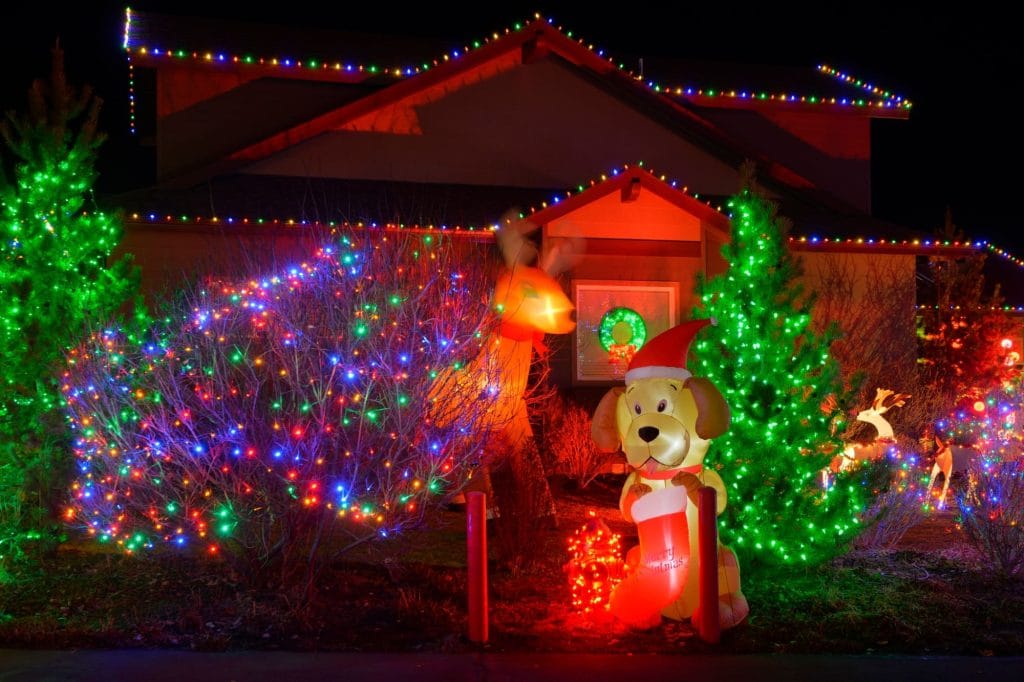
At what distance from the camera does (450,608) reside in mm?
7125

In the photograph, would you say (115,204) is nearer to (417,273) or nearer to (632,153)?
(417,273)

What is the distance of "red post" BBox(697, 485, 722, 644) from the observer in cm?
636

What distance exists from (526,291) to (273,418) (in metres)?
2.97

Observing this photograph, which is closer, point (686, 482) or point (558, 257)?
point (686, 482)

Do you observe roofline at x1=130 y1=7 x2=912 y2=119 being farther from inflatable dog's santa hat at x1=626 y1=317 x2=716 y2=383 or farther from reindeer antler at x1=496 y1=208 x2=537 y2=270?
inflatable dog's santa hat at x1=626 y1=317 x2=716 y2=383

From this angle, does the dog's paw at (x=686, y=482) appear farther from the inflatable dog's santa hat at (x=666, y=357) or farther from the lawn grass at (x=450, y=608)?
the lawn grass at (x=450, y=608)

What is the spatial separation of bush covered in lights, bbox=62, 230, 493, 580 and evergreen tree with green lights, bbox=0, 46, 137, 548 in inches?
43.0

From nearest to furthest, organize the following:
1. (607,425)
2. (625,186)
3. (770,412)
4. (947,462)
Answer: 1. (607,425)
2. (770,412)
3. (947,462)
4. (625,186)

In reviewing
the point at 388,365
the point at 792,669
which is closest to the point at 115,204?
the point at 388,365

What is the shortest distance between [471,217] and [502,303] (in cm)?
524

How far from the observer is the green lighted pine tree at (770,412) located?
25.2ft

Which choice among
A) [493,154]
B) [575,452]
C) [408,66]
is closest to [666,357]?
[575,452]

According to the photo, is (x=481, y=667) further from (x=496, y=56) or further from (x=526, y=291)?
(x=496, y=56)

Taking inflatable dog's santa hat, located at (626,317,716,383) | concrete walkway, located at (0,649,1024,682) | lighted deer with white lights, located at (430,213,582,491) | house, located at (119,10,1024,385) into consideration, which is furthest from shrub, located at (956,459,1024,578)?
house, located at (119,10,1024,385)
